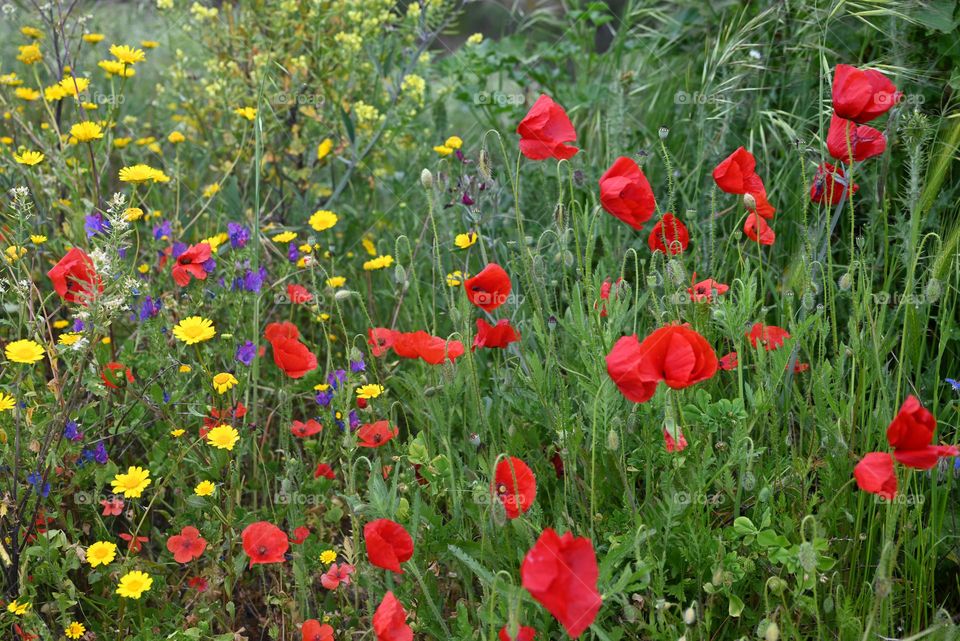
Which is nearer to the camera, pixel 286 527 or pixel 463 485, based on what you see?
pixel 463 485

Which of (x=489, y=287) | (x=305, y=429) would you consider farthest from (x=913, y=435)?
(x=305, y=429)

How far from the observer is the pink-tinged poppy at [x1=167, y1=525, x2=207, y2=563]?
5.59ft

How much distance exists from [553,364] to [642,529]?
41 centimetres

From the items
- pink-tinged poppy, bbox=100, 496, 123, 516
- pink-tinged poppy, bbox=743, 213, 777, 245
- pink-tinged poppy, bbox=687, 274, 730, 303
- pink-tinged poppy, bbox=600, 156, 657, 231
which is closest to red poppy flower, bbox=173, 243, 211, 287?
pink-tinged poppy, bbox=100, 496, 123, 516

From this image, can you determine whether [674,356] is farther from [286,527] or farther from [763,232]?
[286,527]

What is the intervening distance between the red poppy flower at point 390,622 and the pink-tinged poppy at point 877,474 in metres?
0.66

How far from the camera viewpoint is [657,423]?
5.57ft

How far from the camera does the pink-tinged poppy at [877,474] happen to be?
1271mm

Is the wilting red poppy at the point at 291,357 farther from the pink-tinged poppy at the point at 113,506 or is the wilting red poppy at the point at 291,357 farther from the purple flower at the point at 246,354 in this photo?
the pink-tinged poppy at the point at 113,506

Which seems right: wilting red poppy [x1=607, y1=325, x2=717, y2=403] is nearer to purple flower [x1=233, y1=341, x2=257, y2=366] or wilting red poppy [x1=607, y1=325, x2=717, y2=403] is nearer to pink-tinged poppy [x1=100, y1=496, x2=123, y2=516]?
purple flower [x1=233, y1=341, x2=257, y2=366]

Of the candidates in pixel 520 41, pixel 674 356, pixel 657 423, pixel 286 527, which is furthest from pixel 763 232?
pixel 520 41

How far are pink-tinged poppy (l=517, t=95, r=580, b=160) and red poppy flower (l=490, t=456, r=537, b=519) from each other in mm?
516

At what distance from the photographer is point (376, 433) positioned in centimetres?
181

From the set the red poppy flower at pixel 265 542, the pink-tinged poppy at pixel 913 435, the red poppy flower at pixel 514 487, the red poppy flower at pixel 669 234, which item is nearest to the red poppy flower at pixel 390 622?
the red poppy flower at pixel 514 487
